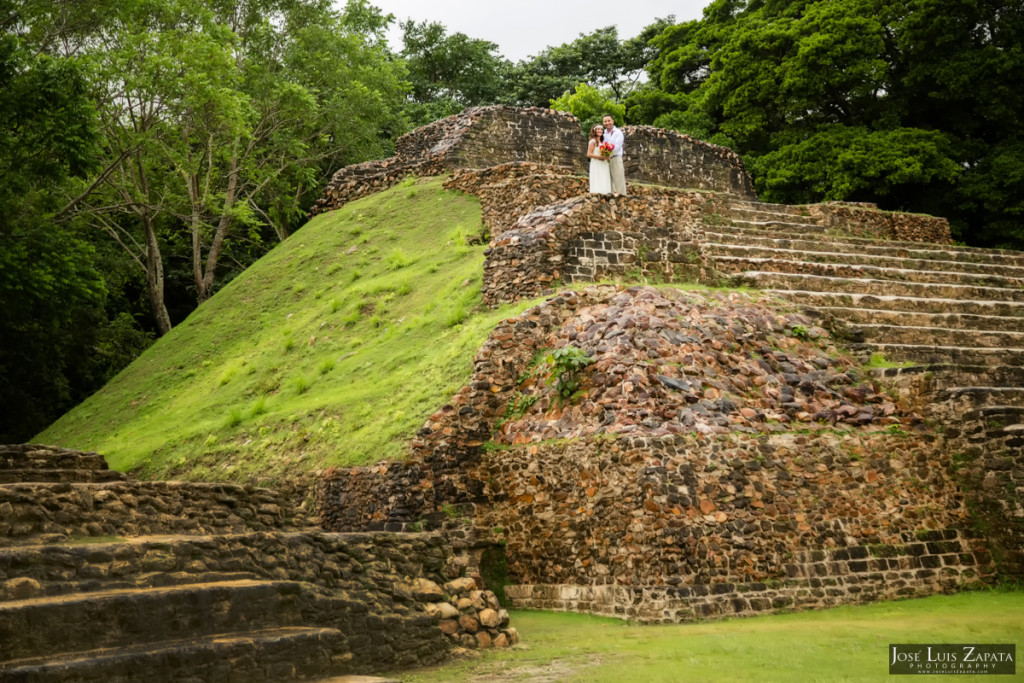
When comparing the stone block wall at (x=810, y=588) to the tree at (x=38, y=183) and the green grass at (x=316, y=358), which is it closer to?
the green grass at (x=316, y=358)

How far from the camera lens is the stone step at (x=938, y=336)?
11.3 meters

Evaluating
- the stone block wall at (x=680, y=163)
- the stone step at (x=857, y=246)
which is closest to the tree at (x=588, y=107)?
the stone block wall at (x=680, y=163)

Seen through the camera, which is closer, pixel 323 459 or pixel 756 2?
pixel 323 459

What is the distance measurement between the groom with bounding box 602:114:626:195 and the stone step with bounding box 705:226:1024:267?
1.81 m

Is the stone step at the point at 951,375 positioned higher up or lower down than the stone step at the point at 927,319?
lower down

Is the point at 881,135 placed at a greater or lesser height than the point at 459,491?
greater

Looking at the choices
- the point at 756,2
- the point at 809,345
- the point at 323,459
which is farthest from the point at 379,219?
the point at 756,2

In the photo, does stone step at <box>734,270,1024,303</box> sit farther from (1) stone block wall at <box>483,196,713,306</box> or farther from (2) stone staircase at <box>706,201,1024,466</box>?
(1) stone block wall at <box>483,196,713,306</box>

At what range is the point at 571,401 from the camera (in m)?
8.87

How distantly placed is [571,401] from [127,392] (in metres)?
9.91

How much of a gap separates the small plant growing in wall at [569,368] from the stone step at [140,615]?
158 inches

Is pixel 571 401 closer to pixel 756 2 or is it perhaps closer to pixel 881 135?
pixel 881 135

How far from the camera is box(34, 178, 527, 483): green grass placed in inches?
412

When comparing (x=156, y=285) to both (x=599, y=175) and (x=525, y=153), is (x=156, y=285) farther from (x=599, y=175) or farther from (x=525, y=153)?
(x=599, y=175)
